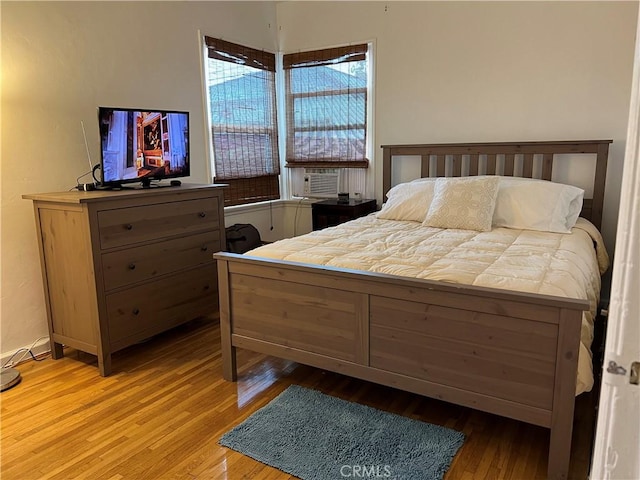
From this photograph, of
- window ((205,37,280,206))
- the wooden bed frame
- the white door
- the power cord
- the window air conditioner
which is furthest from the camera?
the window air conditioner

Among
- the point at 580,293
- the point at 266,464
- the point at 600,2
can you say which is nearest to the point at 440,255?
the point at 580,293

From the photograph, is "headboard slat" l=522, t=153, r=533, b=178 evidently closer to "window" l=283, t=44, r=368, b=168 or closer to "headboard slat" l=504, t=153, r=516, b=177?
"headboard slat" l=504, t=153, r=516, b=177

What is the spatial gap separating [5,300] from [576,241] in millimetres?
3235

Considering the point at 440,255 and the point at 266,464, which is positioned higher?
the point at 440,255

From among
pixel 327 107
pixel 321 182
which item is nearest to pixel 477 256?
pixel 321 182

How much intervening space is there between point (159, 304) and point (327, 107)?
Answer: 8.07ft

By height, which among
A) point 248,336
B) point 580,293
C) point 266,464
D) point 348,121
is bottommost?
point 266,464

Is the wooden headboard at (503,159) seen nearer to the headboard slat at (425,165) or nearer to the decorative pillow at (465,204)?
the headboard slat at (425,165)

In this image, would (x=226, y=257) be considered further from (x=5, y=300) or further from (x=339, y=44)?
(x=339, y=44)

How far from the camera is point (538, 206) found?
304 cm

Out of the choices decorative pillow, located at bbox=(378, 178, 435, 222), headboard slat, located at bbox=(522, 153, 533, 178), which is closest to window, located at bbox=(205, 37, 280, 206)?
decorative pillow, located at bbox=(378, 178, 435, 222)

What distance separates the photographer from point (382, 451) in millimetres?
1889

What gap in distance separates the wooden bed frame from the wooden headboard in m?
2.03

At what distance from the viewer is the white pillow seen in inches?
117
